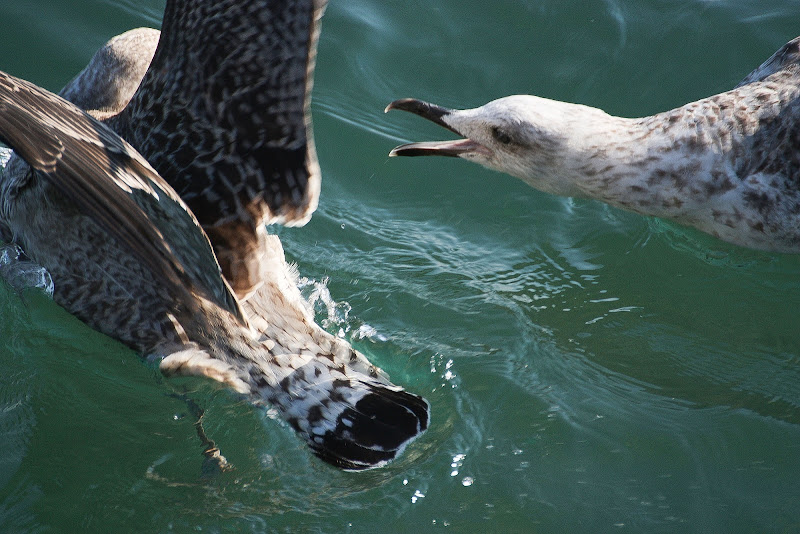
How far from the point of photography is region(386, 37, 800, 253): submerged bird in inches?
143

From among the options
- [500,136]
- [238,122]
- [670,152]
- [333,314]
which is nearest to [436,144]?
[500,136]

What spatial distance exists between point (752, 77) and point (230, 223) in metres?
3.00

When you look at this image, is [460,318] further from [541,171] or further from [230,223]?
[230,223]

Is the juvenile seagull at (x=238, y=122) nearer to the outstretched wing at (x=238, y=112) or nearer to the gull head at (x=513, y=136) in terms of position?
the outstretched wing at (x=238, y=112)

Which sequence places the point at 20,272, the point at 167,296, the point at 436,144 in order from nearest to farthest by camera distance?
1. the point at 167,296
2. the point at 20,272
3. the point at 436,144

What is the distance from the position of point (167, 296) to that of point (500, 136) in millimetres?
1797

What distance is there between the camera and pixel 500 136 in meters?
3.88

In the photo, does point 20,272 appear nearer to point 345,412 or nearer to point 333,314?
point 333,314

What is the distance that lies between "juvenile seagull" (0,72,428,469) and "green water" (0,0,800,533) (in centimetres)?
24

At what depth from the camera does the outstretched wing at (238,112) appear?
2.90m

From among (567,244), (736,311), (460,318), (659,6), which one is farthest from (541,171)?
(659,6)

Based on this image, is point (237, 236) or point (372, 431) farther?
point (237, 236)

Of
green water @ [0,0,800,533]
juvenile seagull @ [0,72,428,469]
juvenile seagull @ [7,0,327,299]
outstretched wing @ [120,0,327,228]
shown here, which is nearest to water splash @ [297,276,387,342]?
green water @ [0,0,800,533]

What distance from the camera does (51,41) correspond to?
512 centimetres
